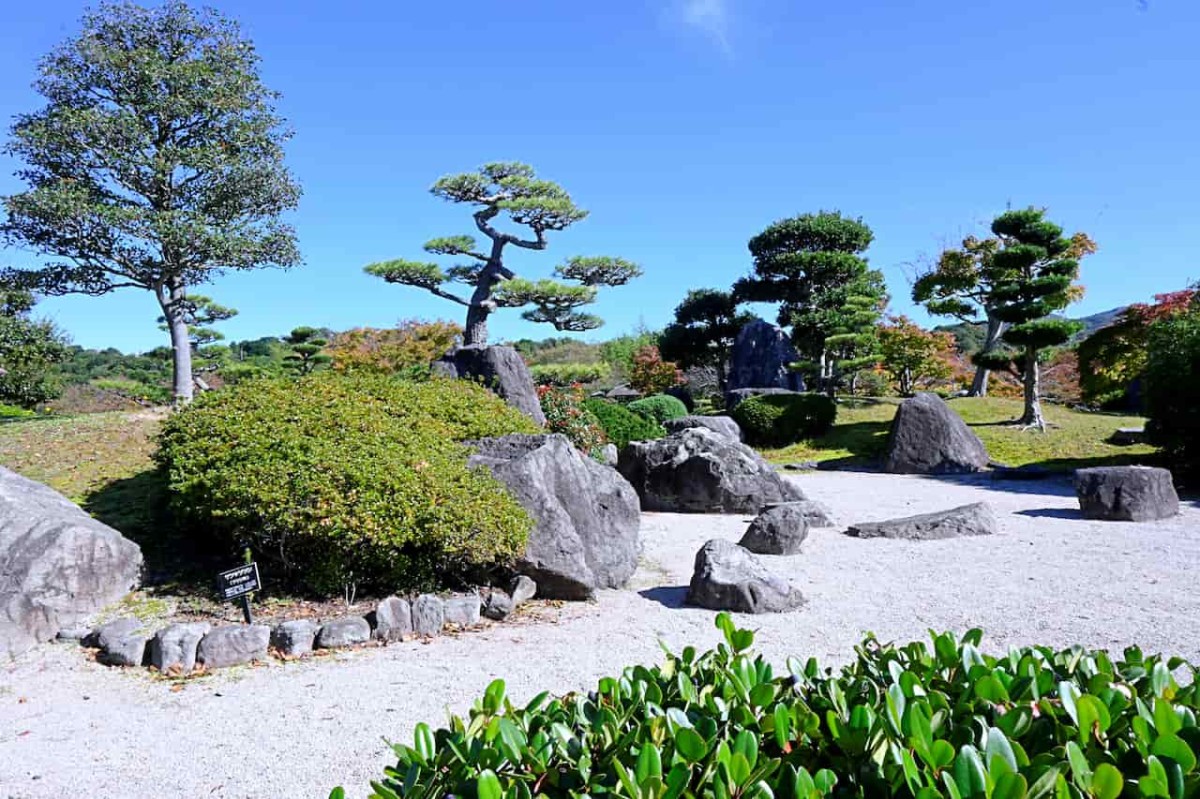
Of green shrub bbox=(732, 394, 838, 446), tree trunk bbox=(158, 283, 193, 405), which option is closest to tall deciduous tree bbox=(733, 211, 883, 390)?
green shrub bbox=(732, 394, 838, 446)

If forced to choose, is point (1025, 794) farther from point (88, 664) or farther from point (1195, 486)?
point (1195, 486)

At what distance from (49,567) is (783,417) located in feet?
49.5

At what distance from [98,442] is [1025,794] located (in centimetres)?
1056

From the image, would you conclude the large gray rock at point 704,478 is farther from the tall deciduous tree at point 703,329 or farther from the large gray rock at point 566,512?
the tall deciduous tree at point 703,329

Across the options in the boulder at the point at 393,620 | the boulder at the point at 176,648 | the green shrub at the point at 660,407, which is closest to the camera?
the boulder at the point at 176,648

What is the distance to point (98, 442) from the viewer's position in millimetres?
9055

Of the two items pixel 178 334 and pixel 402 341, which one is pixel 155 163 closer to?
pixel 178 334

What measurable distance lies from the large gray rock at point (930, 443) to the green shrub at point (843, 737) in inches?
499

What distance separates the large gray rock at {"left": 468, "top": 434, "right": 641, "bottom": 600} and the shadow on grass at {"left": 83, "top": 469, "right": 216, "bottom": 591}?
94.7 inches

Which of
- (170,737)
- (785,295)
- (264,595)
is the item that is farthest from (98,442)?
(785,295)

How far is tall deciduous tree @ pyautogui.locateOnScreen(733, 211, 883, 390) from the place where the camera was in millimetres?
21156

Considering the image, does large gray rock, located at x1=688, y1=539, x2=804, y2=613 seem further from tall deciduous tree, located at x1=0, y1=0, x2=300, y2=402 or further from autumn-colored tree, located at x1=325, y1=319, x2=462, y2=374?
autumn-colored tree, located at x1=325, y1=319, x2=462, y2=374

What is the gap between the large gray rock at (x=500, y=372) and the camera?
9703mm

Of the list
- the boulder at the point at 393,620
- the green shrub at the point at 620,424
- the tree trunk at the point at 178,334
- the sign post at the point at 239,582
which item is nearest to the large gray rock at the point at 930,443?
the green shrub at the point at 620,424
